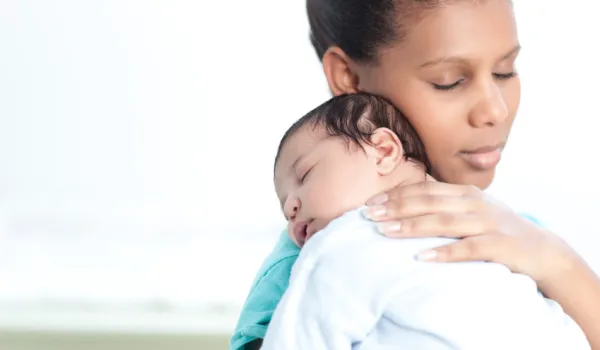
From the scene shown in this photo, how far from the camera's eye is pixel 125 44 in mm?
2910

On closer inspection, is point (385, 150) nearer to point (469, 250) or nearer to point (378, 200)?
point (378, 200)

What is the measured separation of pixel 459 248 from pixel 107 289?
6.66 ft

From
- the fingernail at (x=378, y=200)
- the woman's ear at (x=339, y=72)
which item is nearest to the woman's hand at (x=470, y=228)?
the fingernail at (x=378, y=200)

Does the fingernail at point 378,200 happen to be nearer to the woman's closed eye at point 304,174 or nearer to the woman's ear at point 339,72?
the woman's closed eye at point 304,174

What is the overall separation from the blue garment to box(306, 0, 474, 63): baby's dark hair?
32 cm

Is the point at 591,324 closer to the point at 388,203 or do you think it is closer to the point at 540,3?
the point at 388,203

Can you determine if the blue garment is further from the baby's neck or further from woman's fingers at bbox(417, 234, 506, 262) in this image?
woman's fingers at bbox(417, 234, 506, 262)

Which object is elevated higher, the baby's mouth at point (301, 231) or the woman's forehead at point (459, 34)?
the woman's forehead at point (459, 34)

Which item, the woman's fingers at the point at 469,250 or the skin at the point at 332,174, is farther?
the skin at the point at 332,174

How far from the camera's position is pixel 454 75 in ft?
4.56

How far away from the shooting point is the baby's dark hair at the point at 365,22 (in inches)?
55.4

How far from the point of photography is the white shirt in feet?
3.30

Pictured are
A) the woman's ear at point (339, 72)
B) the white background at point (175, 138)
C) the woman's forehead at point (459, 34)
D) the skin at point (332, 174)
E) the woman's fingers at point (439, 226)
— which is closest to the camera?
the woman's fingers at point (439, 226)

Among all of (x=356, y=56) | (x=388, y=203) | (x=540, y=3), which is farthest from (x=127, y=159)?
(x=388, y=203)
